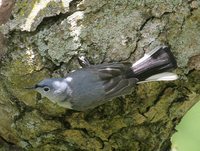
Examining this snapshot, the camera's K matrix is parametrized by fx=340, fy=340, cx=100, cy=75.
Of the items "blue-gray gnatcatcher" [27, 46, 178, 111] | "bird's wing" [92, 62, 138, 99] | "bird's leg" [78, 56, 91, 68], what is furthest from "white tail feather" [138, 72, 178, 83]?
"bird's leg" [78, 56, 91, 68]

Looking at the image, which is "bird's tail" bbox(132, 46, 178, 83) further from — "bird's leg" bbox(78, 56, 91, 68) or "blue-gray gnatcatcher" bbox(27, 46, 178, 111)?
"bird's leg" bbox(78, 56, 91, 68)

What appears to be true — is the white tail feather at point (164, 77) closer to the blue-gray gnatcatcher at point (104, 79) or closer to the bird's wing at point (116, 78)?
the blue-gray gnatcatcher at point (104, 79)

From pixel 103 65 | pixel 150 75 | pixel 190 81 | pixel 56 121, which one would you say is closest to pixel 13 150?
pixel 56 121

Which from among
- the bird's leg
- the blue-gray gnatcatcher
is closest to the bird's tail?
the blue-gray gnatcatcher

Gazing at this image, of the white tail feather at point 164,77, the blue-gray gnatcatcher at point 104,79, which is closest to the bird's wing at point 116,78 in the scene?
the blue-gray gnatcatcher at point 104,79

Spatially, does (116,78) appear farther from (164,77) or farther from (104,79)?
(164,77)

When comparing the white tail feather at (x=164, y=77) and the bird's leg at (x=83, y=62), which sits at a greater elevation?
the bird's leg at (x=83, y=62)

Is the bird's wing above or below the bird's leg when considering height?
below
